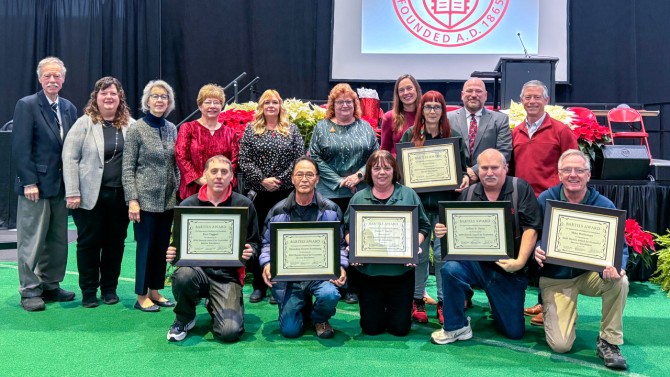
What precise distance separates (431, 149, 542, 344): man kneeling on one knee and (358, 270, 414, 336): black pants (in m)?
0.22

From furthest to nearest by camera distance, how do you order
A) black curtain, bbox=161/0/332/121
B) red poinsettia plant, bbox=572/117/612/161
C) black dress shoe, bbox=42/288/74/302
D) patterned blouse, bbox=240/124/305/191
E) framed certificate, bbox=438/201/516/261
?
black curtain, bbox=161/0/332/121 < red poinsettia plant, bbox=572/117/612/161 < black dress shoe, bbox=42/288/74/302 < patterned blouse, bbox=240/124/305/191 < framed certificate, bbox=438/201/516/261

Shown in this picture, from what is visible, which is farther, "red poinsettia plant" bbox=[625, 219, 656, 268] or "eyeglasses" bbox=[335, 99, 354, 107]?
"red poinsettia plant" bbox=[625, 219, 656, 268]

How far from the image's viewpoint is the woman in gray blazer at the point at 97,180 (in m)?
3.77

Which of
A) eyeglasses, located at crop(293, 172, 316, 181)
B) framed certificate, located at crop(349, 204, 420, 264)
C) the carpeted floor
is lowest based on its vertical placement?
the carpeted floor

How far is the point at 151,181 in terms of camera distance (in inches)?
145

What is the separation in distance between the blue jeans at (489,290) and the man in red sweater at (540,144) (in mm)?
417

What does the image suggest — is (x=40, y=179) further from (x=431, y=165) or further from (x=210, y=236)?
(x=431, y=165)

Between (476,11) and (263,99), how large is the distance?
606 cm

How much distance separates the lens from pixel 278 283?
3.39 meters

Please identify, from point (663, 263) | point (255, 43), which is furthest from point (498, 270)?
point (255, 43)

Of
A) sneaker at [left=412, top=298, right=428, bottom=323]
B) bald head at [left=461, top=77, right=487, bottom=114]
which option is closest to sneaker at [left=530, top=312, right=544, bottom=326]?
sneaker at [left=412, top=298, right=428, bottom=323]

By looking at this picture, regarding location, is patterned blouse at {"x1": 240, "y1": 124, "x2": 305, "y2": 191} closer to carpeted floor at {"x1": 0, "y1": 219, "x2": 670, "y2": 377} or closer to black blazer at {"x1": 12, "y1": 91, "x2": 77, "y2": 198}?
carpeted floor at {"x1": 0, "y1": 219, "x2": 670, "y2": 377}

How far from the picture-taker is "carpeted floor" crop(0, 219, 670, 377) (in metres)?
2.75

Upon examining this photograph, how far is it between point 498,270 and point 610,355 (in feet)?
2.34
